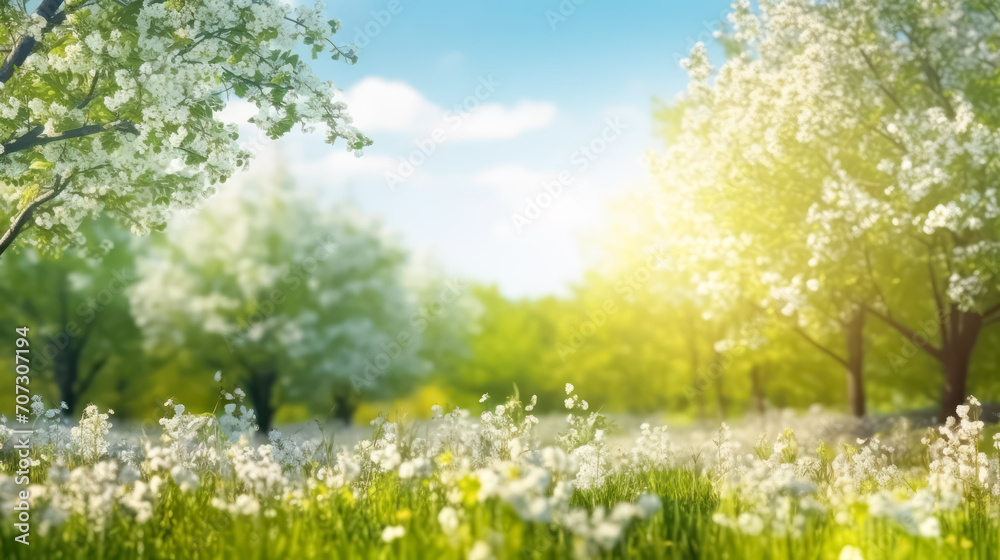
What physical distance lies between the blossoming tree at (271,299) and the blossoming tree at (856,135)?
17335mm

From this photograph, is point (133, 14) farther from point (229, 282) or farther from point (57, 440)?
point (229, 282)

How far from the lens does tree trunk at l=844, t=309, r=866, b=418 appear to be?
845 inches

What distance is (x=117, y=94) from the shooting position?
783cm

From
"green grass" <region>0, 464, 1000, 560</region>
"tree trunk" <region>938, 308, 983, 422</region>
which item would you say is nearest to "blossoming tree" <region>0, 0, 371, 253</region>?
"green grass" <region>0, 464, 1000, 560</region>

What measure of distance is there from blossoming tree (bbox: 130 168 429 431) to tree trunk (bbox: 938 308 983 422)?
20476 millimetres

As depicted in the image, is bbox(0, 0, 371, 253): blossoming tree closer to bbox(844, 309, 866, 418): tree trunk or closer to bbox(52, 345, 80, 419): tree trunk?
bbox(844, 309, 866, 418): tree trunk

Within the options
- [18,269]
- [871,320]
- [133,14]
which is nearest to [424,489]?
[133,14]

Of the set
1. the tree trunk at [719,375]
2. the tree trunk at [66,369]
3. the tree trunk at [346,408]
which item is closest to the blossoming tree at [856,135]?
the tree trunk at [719,375]

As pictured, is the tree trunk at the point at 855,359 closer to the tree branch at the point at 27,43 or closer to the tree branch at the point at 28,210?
the tree branch at the point at 28,210

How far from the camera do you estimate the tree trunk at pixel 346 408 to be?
3484 centimetres

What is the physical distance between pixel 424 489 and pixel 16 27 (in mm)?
7736

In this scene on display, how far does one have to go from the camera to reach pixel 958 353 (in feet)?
58.5

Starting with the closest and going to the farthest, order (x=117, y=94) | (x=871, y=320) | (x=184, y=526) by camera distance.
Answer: (x=184, y=526), (x=117, y=94), (x=871, y=320)

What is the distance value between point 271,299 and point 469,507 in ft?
84.4
